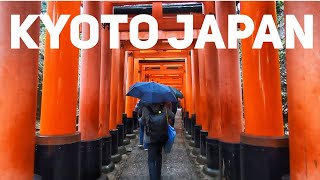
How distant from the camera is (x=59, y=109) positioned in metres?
3.31

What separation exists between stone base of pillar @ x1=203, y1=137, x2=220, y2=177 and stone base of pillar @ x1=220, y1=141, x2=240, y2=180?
2.48 feet

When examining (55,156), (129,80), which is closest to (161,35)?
(129,80)

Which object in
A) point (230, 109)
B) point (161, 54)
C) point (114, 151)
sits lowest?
point (114, 151)

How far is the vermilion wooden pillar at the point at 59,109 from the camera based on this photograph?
3.18m

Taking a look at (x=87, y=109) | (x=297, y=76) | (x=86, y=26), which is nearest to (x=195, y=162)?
(x=87, y=109)

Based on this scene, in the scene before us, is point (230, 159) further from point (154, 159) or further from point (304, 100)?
point (304, 100)

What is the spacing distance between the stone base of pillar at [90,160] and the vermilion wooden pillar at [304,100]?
11.5 feet

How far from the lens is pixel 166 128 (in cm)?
419

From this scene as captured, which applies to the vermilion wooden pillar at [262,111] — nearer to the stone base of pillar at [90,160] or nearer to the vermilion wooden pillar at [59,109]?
the vermilion wooden pillar at [59,109]

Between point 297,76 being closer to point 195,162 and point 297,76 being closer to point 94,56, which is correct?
point 94,56

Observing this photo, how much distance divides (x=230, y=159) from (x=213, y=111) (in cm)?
154

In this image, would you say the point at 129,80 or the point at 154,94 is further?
the point at 129,80

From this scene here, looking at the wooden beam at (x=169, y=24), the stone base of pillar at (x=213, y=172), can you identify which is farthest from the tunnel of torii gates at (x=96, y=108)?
the wooden beam at (x=169, y=24)

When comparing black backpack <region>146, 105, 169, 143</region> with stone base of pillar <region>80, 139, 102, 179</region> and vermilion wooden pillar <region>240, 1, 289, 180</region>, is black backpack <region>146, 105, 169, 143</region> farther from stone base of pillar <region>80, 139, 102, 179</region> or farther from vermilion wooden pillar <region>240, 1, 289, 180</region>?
vermilion wooden pillar <region>240, 1, 289, 180</region>
